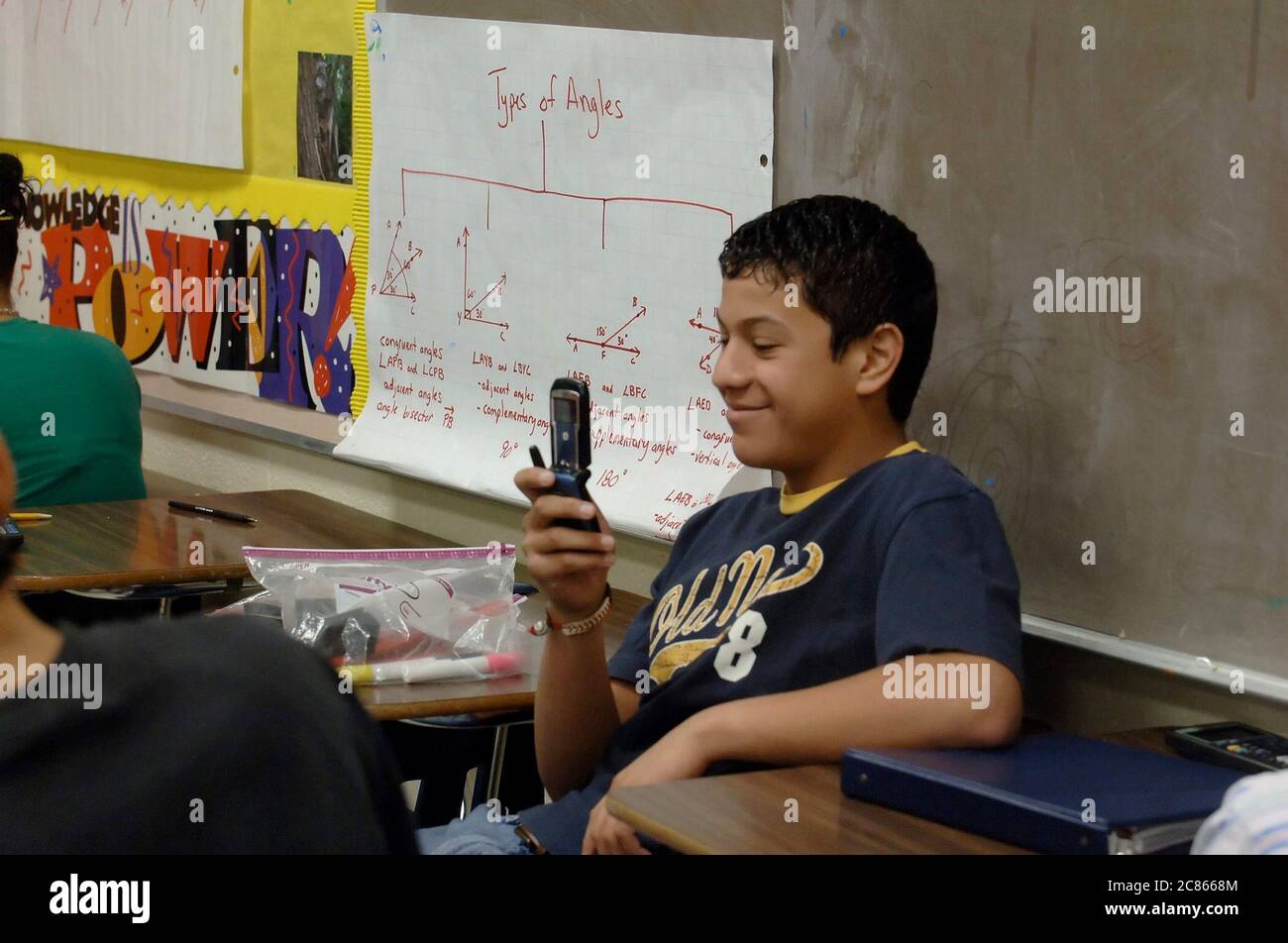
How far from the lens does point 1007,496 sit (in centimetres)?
174

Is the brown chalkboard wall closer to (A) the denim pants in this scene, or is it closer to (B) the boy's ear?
(B) the boy's ear

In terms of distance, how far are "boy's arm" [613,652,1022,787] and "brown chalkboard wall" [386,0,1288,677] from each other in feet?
1.20

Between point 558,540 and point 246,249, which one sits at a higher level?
point 246,249

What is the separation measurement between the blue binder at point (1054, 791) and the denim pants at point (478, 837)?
1.43 ft

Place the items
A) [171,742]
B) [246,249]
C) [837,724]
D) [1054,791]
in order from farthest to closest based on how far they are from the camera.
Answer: [246,249] → [837,724] → [1054,791] → [171,742]

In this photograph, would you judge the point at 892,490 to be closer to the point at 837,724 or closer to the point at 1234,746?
the point at 837,724

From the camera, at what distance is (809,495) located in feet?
5.09

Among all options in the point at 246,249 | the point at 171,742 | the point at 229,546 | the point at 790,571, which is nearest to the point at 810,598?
the point at 790,571

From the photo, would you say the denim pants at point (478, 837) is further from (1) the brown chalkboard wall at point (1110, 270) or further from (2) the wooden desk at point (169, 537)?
(2) the wooden desk at point (169, 537)

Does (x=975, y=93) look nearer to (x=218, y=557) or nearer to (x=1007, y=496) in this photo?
(x=1007, y=496)

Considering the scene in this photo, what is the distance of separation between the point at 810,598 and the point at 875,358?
0.26 metres

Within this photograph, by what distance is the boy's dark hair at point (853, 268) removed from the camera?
1.52 meters

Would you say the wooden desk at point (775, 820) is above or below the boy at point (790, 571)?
below

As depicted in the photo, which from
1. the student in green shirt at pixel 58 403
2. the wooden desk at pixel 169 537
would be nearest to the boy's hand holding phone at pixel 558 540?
the wooden desk at pixel 169 537
